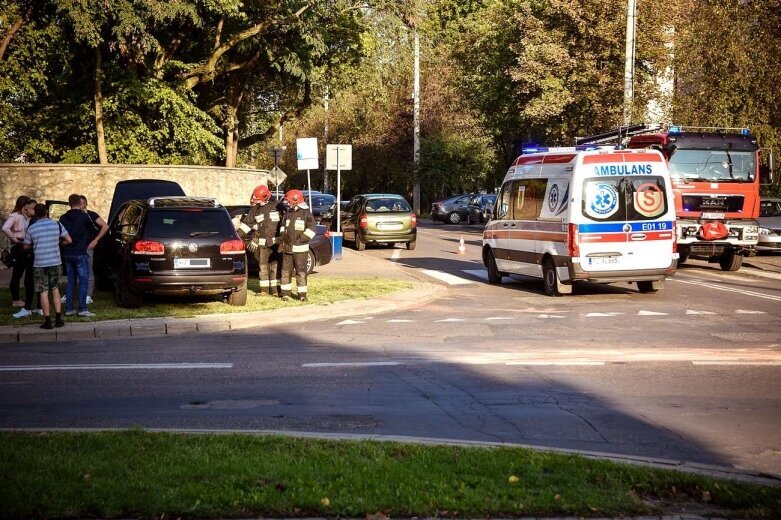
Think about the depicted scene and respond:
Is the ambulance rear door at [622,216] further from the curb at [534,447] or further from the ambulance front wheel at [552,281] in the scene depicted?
the curb at [534,447]

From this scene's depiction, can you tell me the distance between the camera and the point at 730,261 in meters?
23.5

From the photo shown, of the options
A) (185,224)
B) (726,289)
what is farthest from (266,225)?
(726,289)

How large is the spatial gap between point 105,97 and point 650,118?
18.9m

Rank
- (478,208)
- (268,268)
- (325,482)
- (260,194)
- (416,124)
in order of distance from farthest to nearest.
→ (416,124)
(478,208)
(268,268)
(260,194)
(325,482)

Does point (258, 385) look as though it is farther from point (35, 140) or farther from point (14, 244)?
point (35, 140)

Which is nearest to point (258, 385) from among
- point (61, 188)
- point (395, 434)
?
point (395, 434)

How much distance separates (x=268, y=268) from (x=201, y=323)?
3.66 meters

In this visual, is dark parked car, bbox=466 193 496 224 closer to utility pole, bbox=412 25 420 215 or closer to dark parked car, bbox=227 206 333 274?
utility pole, bbox=412 25 420 215

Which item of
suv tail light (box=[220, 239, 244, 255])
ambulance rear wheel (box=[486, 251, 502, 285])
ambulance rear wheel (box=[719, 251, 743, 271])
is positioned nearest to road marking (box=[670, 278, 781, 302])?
ambulance rear wheel (box=[719, 251, 743, 271])

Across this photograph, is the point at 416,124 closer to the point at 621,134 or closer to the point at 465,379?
the point at 621,134

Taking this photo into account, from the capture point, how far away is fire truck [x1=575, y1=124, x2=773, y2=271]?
2266 centimetres

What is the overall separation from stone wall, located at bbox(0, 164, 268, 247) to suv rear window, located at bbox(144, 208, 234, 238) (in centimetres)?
1222

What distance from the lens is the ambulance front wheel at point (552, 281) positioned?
686 inches

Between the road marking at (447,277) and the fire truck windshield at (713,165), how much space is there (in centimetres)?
580
